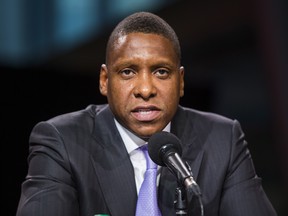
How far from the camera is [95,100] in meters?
2.88

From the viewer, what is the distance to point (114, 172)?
1.71 meters

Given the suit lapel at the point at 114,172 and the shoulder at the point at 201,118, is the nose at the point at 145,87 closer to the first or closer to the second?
the suit lapel at the point at 114,172

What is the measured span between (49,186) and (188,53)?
3534 millimetres

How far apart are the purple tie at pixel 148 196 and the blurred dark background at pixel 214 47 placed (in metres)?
1.51

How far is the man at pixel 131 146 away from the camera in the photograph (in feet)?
5.19

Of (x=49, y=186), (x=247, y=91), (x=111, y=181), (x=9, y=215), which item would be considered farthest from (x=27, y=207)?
(x=247, y=91)

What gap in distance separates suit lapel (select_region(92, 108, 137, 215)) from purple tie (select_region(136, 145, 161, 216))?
0.04m

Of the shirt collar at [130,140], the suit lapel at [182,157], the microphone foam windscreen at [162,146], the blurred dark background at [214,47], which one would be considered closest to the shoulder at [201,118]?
the suit lapel at [182,157]

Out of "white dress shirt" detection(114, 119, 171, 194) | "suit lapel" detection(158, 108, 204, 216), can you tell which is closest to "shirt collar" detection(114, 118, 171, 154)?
"white dress shirt" detection(114, 119, 171, 194)

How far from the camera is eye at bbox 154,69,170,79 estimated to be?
1.59m

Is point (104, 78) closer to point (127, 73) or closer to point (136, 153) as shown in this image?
point (127, 73)

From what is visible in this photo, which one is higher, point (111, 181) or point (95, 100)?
point (95, 100)

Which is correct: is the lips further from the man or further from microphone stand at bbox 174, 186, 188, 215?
microphone stand at bbox 174, 186, 188, 215

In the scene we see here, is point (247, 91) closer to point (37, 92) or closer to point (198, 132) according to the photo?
point (37, 92)
